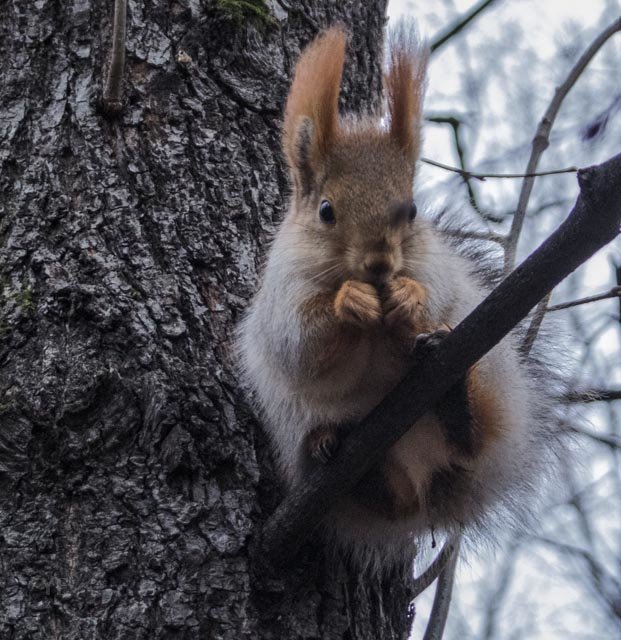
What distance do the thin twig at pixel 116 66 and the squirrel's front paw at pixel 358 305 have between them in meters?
0.69

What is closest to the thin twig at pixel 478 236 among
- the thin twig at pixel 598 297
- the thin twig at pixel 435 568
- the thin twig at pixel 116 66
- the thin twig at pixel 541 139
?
the thin twig at pixel 541 139

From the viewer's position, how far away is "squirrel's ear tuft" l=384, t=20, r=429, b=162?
1.83 m

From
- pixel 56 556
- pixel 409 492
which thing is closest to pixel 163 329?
pixel 56 556

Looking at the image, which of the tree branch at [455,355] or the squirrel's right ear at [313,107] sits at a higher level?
the squirrel's right ear at [313,107]

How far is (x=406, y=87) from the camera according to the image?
187 cm

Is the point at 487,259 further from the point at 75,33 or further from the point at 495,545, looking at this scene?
the point at 75,33

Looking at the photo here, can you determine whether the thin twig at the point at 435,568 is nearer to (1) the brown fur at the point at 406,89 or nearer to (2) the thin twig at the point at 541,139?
(2) the thin twig at the point at 541,139

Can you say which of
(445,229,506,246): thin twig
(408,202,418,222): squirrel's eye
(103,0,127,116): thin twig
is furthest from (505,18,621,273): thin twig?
(103,0,127,116): thin twig

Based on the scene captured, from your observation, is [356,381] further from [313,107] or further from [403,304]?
[313,107]

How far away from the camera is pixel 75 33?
2055 millimetres

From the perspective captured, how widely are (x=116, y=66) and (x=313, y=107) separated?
423 millimetres

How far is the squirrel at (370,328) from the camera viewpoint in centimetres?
170

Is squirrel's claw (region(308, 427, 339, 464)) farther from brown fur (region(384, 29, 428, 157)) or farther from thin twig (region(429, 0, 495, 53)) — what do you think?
thin twig (region(429, 0, 495, 53))

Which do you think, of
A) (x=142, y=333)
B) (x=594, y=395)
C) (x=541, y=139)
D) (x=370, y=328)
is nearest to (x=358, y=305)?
(x=370, y=328)
